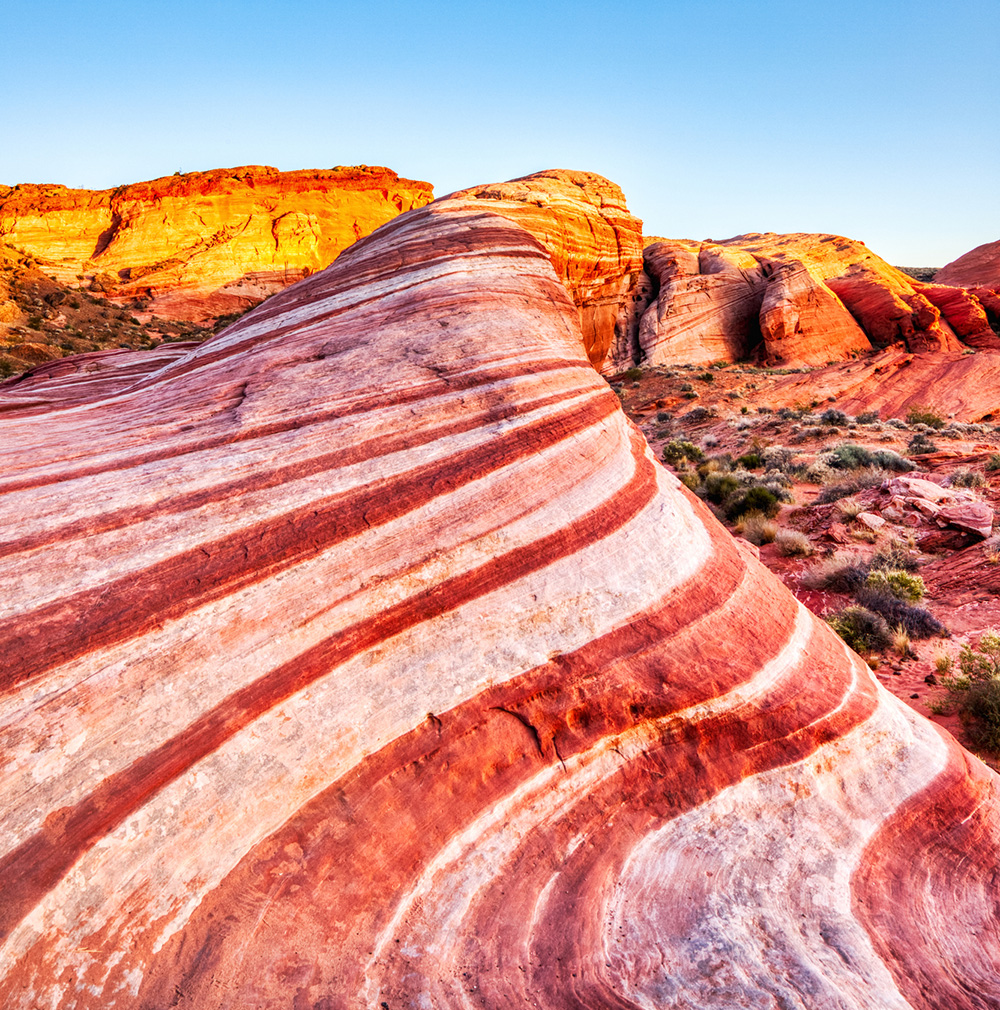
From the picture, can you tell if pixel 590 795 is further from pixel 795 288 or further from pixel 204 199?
pixel 204 199

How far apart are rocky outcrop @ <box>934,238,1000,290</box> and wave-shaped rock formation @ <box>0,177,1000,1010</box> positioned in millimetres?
46847

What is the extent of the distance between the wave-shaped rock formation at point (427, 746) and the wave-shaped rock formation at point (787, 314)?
25.5 meters

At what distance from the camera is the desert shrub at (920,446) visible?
1202cm

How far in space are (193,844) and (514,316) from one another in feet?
13.9

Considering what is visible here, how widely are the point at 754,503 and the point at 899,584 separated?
3.43m

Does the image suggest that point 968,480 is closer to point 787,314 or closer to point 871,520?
point 871,520

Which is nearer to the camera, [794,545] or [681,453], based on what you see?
[794,545]

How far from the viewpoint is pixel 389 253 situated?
550 centimetres

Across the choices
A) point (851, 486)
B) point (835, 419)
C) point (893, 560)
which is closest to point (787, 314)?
point (835, 419)

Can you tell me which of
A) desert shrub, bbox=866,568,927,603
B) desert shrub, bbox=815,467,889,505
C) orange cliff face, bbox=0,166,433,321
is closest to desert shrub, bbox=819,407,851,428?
desert shrub, bbox=815,467,889,505

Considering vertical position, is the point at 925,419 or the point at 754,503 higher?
the point at 925,419

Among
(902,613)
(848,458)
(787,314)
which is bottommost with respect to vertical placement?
(902,613)

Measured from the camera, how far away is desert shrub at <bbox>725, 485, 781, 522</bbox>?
956 centimetres

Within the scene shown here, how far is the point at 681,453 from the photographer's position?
14.0 metres
